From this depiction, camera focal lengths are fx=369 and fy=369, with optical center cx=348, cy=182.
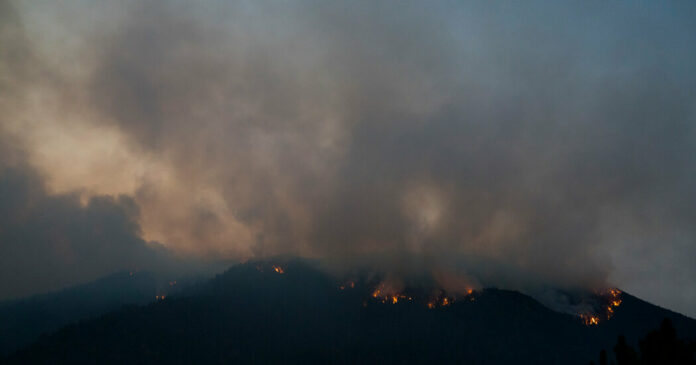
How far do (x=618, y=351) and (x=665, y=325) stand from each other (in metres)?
8.84

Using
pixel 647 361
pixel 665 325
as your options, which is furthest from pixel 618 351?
pixel 665 325

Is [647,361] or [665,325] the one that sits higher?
[665,325]

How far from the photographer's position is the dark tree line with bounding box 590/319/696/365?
4906 centimetres

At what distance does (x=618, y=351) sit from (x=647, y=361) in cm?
420

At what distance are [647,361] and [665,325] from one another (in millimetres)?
6214

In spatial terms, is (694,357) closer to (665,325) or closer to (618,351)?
(665,325)

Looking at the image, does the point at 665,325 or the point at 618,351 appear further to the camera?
the point at 618,351

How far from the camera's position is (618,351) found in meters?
56.6

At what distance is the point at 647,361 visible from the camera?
52.6 meters

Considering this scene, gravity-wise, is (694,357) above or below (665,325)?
below

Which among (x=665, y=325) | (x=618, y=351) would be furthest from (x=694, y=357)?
(x=618, y=351)

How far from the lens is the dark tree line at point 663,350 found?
4906 cm

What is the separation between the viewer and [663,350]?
50.8 m

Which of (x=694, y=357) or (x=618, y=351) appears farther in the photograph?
(x=618, y=351)
